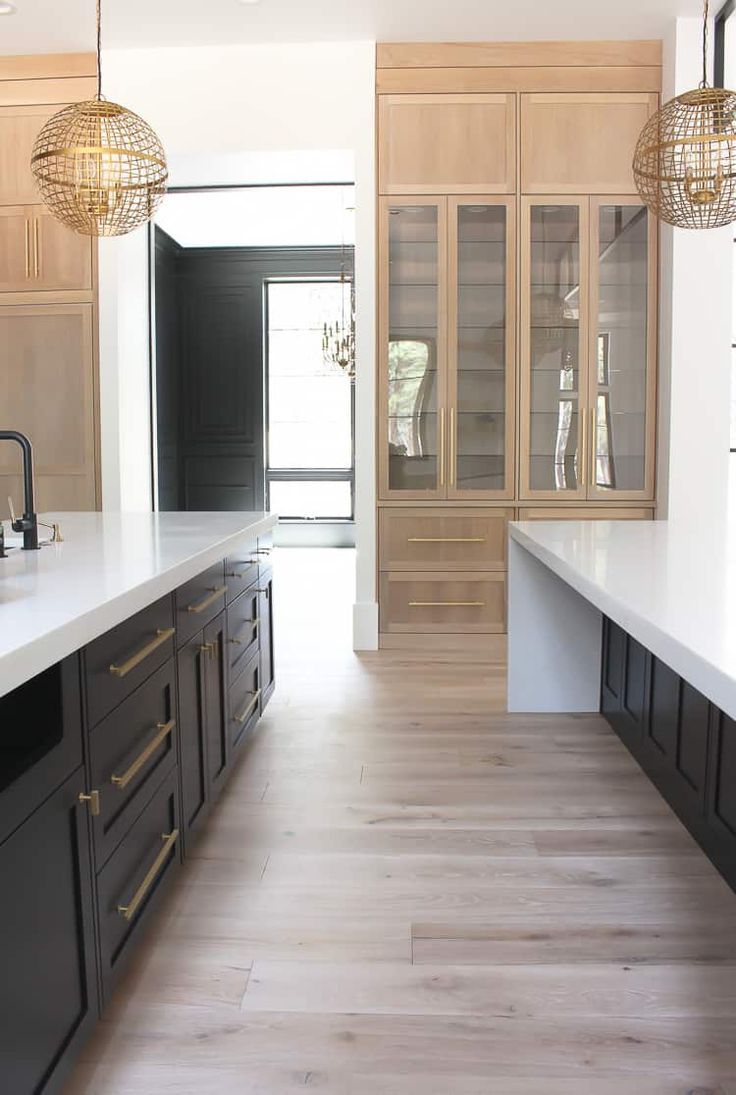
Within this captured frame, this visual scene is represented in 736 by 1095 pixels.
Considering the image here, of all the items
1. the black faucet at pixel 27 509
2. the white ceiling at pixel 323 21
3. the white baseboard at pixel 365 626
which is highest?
the white ceiling at pixel 323 21

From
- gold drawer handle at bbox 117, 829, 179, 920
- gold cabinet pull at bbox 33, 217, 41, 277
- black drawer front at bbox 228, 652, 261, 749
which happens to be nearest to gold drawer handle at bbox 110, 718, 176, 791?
→ gold drawer handle at bbox 117, 829, 179, 920

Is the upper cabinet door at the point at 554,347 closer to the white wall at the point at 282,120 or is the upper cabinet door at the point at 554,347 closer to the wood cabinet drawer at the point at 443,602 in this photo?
the wood cabinet drawer at the point at 443,602

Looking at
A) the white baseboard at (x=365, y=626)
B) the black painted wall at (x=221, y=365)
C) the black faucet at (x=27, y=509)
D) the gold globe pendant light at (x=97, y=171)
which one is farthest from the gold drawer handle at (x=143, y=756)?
the black painted wall at (x=221, y=365)

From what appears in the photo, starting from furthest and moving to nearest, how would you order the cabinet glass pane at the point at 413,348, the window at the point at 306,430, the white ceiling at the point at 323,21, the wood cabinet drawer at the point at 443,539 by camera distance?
the window at the point at 306,430
the wood cabinet drawer at the point at 443,539
the cabinet glass pane at the point at 413,348
the white ceiling at the point at 323,21

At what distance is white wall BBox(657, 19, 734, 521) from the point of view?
4473 mm

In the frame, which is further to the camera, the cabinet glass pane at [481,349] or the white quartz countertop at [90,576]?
the cabinet glass pane at [481,349]

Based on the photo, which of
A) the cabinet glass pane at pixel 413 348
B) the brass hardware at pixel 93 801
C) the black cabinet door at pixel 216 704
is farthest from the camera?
the cabinet glass pane at pixel 413 348

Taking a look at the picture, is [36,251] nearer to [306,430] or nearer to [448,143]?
[448,143]

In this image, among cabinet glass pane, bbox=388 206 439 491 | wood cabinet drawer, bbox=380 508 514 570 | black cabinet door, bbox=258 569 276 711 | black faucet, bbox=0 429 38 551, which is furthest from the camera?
wood cabinet drawer, bbox=380 508 514 570

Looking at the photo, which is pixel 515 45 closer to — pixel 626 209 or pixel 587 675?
pixel 626 209

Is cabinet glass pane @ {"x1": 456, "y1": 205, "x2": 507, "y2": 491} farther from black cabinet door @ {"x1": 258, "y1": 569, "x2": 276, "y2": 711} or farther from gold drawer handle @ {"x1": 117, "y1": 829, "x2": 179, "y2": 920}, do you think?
gold drawer handle @ {"x1": 117, "y1": 829, "x2": 179, "y2": 920}

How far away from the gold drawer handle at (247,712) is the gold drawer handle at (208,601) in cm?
42

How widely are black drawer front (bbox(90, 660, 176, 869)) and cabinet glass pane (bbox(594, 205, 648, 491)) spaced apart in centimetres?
332

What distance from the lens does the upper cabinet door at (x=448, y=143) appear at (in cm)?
464
